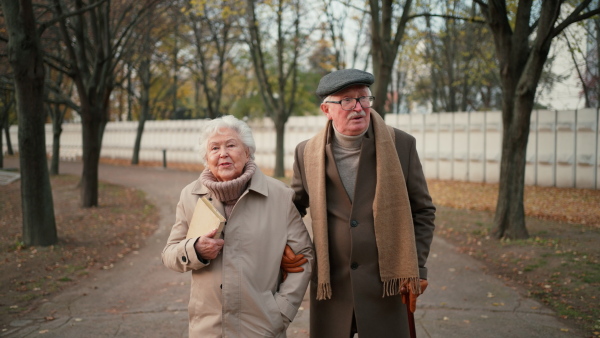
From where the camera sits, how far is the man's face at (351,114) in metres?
3.16

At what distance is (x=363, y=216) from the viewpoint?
3162 mm

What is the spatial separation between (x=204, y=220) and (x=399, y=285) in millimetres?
1110

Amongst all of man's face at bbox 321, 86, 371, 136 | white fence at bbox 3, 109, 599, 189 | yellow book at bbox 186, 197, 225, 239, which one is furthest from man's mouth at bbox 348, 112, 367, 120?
white fence at bbox 3, 109, 599, 189

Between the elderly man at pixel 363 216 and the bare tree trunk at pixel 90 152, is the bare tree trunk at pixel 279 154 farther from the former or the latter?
the elderly man at pixel 363 216

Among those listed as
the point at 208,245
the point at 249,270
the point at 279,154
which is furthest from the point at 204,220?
the point at 279,154

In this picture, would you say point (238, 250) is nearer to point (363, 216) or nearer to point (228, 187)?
point (228, 187)

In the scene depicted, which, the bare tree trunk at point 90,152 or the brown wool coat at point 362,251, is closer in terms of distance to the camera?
the brown wool coat at point 362,251

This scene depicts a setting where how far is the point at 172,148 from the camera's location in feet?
110

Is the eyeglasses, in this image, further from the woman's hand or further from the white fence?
the white fence

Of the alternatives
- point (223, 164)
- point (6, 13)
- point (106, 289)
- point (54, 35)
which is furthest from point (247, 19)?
point (223, 164)

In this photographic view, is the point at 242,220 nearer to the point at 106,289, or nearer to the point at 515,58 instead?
the point at 106,289

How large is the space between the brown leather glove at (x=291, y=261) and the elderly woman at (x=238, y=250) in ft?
0.09

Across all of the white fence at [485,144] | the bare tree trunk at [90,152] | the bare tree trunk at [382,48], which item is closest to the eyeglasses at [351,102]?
the bare tree trunk at [382,48]

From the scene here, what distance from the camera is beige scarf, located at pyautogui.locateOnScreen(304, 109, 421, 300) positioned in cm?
311
